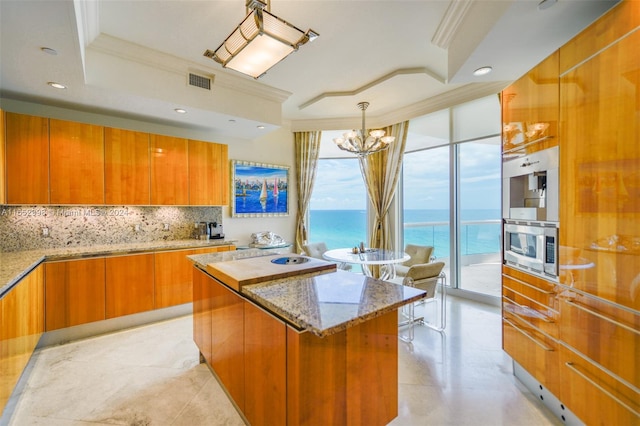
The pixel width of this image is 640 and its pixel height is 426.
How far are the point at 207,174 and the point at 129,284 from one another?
171cm

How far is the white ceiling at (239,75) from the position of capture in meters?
1.87

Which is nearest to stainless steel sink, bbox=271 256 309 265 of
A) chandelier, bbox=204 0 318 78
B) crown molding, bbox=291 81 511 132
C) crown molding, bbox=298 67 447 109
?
chandelier, bbox=204 0 318 78

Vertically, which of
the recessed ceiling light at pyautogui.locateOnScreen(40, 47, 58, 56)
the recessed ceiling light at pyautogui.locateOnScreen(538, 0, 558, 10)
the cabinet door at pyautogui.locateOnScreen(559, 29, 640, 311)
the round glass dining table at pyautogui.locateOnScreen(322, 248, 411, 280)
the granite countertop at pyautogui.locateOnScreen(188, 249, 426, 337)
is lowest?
the round glass dining table at pyautogui.locateOnScreen(322, 248, 411, 280)

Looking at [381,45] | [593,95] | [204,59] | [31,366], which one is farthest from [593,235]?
[31,366]

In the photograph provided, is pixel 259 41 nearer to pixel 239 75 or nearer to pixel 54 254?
pixel 239 75

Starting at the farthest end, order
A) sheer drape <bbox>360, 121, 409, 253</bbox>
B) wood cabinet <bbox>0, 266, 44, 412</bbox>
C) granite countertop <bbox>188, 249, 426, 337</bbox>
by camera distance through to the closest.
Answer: sheer drape <bbox>360, 121, 409, 253</bbox>, wood cabinet <bbox>0, 266, 44, 412</bbox>, granite countertop <bbox>188, 249, 426, 337</bbox>

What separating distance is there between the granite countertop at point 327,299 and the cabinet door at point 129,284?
235 centimetres

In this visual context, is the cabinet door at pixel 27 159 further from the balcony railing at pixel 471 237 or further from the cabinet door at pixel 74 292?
the balcony railing at pixel 471 237

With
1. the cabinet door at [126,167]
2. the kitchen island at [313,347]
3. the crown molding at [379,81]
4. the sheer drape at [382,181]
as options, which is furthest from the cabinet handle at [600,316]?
the cabinet door at [126,167]

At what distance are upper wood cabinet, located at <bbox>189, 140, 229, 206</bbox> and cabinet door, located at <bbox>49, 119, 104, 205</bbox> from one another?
1.01 metres

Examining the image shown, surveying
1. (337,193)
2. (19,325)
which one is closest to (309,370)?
(19,325)

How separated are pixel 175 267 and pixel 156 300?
0.43 metres

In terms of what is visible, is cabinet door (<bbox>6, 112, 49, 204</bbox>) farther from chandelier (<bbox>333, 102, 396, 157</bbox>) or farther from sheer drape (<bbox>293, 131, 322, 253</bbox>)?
sheer drape (<bbox>293, 131, 322, 253</bbox>)

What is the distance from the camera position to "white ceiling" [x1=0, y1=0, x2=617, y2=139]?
1868 millimetres
